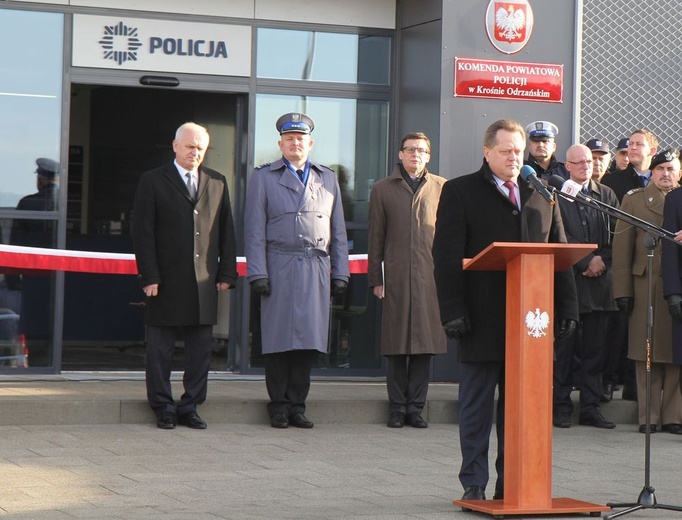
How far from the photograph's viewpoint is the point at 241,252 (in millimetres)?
11633

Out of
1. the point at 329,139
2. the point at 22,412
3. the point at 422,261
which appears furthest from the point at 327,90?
the point at 22,412

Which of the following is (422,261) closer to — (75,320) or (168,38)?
(168,38)

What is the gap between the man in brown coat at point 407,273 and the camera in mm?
9617

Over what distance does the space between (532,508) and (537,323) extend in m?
0.86

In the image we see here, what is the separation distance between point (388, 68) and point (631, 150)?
2.44 metres

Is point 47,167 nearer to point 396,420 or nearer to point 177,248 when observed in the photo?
point 177,248

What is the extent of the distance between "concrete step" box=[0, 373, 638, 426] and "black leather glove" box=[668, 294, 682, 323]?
1332 millimetres

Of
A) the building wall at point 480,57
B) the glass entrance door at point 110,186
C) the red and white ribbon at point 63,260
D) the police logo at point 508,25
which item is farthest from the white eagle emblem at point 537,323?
the glass entrance door at point 110,186

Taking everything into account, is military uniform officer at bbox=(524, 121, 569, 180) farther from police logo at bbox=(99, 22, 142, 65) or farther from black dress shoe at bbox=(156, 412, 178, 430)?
police logo at bbox=(99, 22, 142, 65)

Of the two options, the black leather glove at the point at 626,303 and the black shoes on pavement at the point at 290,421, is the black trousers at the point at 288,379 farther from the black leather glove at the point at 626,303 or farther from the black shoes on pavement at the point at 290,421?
the black leather glove at the point at 626,303

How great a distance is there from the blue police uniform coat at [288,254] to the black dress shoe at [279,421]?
1.49 ft

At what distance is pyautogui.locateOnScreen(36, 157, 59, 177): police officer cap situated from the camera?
1091 centimetres

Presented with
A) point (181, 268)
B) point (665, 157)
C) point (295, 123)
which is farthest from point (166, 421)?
point (665, 157)

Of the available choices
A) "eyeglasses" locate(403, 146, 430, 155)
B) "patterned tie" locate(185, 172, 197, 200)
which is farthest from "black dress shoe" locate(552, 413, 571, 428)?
"patterned tie" locate(185, 172, 197, 200)
